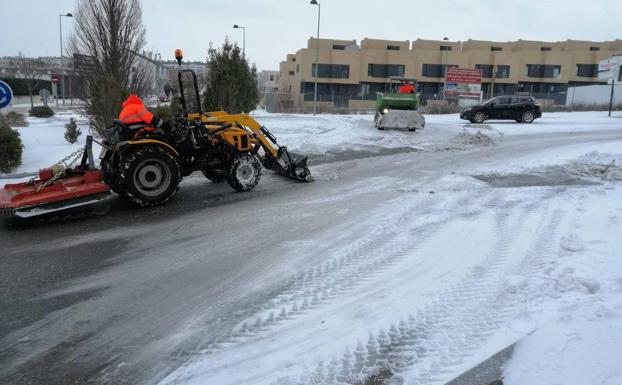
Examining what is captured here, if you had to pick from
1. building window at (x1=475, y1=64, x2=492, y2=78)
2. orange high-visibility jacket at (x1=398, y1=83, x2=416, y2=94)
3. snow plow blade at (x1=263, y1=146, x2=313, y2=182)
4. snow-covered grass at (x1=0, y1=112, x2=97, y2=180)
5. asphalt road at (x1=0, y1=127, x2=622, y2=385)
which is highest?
building window at (x1=475, y1=64, x2=492, y2=78)

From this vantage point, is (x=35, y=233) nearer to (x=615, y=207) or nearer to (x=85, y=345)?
(x=85, y=345)

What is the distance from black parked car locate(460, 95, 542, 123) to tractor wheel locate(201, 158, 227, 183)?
59.3ft

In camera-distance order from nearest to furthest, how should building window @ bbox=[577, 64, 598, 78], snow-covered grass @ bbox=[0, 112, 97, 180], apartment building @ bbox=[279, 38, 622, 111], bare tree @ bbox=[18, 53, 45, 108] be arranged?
snow-covered grass @ bbox=[0, 112, 97, 180] < bare tree @ bbox=[18, 53, 45, 108] < apartment building @ bbox=[279, 38, 622, 111] < building window @ bbox=[577, 64, 598, 78]

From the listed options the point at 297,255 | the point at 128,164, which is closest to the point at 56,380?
the point at 297,255

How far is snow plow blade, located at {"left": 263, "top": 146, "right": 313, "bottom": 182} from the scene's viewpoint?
9.38 m

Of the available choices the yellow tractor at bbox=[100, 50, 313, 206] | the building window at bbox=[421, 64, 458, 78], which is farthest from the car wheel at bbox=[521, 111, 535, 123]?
the building window at bbox=[421, 64, 458, 78]

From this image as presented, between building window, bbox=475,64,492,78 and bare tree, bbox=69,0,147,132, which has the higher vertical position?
building window, bbox=475,64,492,78

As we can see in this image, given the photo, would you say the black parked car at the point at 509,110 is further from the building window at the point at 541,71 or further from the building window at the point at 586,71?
the building window at the point at 586,71

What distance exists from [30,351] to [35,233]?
3.11 meters

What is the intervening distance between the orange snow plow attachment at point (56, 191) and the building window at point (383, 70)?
6552cm

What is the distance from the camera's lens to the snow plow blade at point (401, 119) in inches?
734

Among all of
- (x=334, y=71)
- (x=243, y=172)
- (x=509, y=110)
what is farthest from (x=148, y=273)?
(x=334, y=71)

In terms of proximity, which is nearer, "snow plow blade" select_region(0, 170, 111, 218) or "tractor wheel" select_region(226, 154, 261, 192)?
"snow plow blade" select_region(0, 170, 111, 218)

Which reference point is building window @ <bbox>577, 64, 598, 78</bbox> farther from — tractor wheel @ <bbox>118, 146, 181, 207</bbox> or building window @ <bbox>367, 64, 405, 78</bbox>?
tractor wheel @ <bbox>118, 146, 181, 207</bbox>
